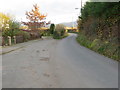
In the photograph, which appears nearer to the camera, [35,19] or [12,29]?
[12,29]

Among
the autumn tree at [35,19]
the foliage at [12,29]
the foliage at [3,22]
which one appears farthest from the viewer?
the autumn tree at [35,19]

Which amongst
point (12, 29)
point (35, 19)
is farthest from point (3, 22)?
point (35, 19)

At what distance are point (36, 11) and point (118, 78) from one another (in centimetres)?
4258

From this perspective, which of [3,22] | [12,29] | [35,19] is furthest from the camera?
[35,19]

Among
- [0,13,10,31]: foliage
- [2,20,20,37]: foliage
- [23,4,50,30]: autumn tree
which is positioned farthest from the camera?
[23,4,50,30]: autumn tree

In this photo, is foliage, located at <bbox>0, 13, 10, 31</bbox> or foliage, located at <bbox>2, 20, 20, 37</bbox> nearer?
foliage, located at <bbox>0, 13, 10, 31</bbox>

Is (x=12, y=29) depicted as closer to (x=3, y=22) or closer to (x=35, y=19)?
(x=3, y=22)

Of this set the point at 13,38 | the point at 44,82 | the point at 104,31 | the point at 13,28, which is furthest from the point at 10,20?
the point at 44,82

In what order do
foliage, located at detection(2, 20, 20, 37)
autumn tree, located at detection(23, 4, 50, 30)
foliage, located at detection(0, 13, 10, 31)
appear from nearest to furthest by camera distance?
foliage, located at detection(0, 13, 10, 31), foliage, located at detection(2, 20, 20, 37), autumn tree, located at detection(23, 4, 50, 30)

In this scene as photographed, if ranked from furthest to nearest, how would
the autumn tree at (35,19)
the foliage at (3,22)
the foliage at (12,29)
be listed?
the autumn tree at (35,19), the foliage at (12,29), the foliage at (3,22)

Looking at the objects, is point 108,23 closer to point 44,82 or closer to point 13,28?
point 44,82

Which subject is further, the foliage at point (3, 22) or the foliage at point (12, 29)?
the foliage at point (12, 29)

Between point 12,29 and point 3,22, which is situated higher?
point 3,22

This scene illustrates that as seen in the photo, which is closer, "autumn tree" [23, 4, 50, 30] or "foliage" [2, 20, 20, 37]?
"foliage" [2, 20, 20, 37]
